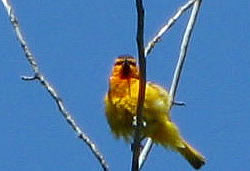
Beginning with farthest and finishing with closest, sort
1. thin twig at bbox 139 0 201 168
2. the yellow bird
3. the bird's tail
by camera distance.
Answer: the bird's tail < the yellow bird < thin twig at bbox 139 0 201 168

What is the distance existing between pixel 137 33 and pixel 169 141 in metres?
2.75

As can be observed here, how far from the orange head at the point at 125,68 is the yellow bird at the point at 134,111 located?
0.01m

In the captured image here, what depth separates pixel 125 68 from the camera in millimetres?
6449

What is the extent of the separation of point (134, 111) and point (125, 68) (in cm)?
70

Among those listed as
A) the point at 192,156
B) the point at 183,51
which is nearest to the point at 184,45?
the point at 183,51

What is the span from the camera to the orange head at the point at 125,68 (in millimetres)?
6395

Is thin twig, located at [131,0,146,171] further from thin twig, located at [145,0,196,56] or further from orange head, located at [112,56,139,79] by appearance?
orange head, located at [112,56,139,79]

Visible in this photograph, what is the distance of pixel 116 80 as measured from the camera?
20.8 ft

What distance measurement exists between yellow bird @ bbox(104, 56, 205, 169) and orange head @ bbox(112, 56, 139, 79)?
1 centimetres

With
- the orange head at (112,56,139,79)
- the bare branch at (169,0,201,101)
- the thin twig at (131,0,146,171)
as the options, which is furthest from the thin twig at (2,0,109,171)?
the orange head at (112,56,139,79)

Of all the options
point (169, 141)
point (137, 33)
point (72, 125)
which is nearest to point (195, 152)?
point (169, 141)

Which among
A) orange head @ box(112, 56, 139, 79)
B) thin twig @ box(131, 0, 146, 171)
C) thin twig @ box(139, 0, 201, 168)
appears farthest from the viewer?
orange head @ box(112, 56, 139, 79)

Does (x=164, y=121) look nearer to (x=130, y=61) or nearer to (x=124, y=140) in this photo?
(x=124, y=140)

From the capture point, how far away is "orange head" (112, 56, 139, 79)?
6.39 m
